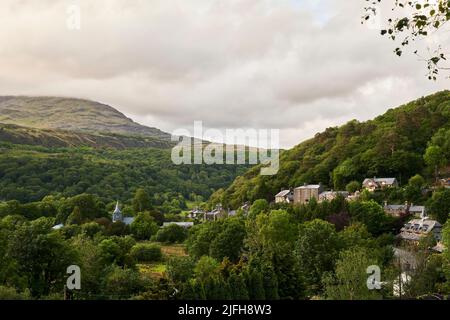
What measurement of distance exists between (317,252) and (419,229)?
26.3 m

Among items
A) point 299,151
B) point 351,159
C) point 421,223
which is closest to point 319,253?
point 421,223

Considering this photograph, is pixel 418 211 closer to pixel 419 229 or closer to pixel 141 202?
pixel 419 229

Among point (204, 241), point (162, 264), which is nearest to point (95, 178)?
point (162, 264)

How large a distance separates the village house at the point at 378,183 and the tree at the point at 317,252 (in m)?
46.6

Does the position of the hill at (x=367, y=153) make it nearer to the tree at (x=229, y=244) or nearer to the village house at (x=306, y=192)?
the village house at (x=306, y=192)

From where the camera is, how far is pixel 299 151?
458 feet

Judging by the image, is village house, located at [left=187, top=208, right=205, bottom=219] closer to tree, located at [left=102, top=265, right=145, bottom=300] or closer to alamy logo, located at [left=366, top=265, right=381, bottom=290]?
tree, located at [left=102, top=265, right=145, bottom=300]

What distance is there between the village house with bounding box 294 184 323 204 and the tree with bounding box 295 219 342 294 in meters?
56.0

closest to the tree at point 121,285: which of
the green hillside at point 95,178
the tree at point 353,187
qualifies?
the tree at point 353,187

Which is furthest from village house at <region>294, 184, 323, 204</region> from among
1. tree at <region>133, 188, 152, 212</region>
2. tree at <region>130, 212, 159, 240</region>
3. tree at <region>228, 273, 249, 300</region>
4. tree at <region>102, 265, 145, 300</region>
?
tree at <region>228, 273, 249, 300</region>

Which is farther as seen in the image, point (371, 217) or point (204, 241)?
point (371, 217)

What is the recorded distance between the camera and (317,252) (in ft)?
138

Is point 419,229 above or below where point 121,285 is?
above
